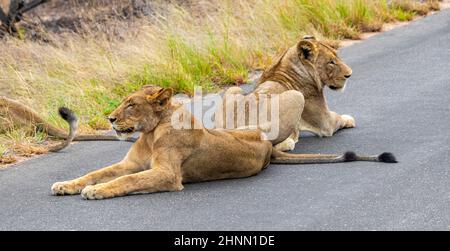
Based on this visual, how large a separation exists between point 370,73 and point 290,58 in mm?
2145

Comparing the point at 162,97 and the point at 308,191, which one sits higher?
the point at 162,97

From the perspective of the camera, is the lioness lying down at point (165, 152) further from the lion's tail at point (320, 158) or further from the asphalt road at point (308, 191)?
the lion's tail at point (320, 158)

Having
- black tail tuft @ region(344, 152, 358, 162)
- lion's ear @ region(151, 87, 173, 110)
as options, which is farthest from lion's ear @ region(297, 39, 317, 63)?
lion's ear @ region(151, 87, 173, 110)

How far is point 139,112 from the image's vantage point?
7.99m

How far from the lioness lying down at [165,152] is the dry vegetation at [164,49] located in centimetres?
169

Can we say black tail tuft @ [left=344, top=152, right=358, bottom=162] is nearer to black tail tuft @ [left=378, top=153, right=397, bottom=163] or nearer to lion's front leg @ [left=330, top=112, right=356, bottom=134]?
black tail tuft @ [left=378, top=153, right=397, bottom=163]

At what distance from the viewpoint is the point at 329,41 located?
1281 centimetres

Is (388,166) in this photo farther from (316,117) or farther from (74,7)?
(74,7)

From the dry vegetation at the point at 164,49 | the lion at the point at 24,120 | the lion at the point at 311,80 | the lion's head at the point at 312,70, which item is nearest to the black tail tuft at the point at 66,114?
the dry vegetation at the point at 164,49

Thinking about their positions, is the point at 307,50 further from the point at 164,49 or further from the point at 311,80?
the point at 164,49

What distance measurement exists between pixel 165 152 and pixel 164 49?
4.33 m

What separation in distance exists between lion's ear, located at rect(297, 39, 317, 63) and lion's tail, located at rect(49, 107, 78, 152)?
1.83m

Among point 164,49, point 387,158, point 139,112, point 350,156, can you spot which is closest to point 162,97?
point 139,112

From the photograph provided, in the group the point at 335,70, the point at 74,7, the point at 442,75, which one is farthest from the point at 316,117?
the point at 74,7
